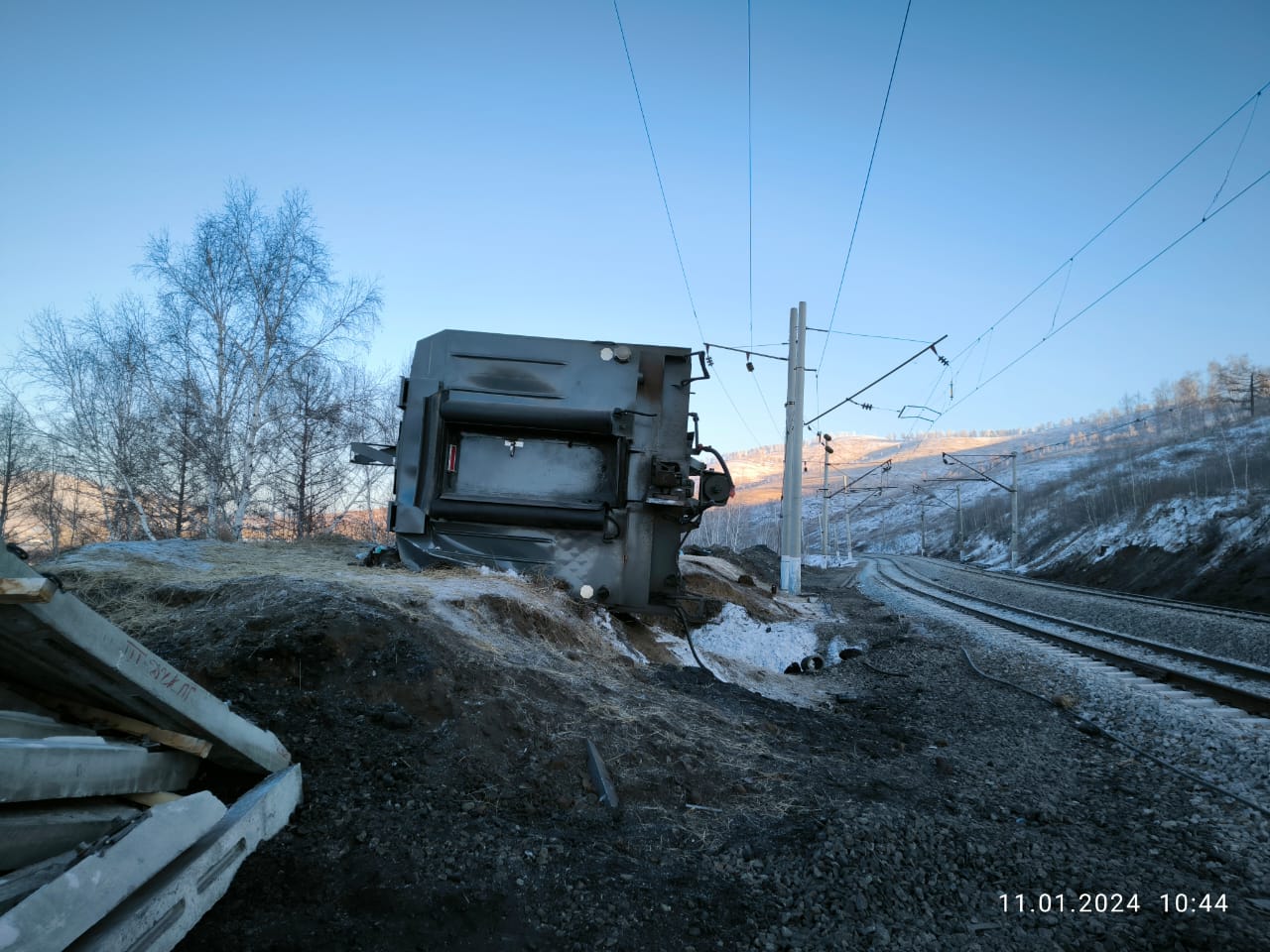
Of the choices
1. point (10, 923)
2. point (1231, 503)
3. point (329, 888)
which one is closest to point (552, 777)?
point (329, 888)

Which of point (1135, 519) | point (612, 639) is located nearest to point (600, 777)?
point (612, 639)

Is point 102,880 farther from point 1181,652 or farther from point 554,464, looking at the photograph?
point 1181,652

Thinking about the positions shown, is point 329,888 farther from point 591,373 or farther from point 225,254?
point 225,254

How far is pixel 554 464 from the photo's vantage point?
8.41m

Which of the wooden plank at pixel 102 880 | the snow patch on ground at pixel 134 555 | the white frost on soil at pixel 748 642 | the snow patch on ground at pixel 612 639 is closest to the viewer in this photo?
the wooden plank at pixel 102 880

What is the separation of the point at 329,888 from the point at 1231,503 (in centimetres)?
4046

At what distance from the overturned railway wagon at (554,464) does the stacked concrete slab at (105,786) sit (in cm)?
533

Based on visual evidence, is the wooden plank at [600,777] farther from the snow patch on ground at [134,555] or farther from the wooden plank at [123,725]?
the snow patch on ground at [134,555]

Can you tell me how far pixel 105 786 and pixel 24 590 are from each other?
783mm

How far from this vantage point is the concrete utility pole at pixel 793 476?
18.8 meters

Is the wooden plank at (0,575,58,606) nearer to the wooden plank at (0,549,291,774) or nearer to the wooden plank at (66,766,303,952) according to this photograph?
the wooden plank at (0,549,291,774)

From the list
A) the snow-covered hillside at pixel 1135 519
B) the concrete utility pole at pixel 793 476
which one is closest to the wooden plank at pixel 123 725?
the concrete utility pole at pixel 793 476

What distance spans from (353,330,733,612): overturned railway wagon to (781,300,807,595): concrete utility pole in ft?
34.5

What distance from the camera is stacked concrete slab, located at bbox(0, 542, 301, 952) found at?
1.91 meters
